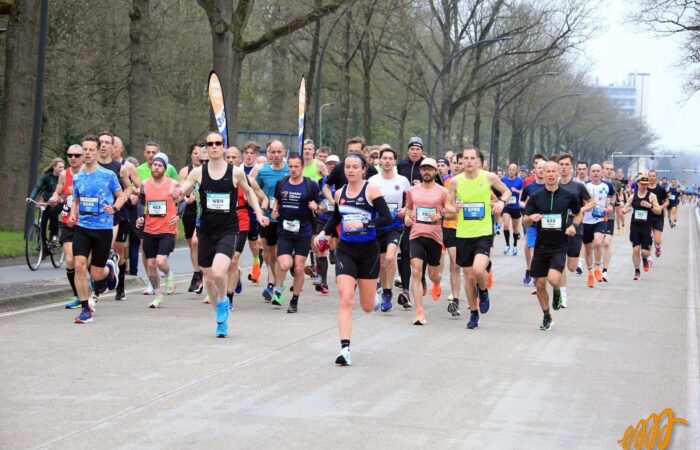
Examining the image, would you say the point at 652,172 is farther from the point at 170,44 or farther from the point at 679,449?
the point at 170,44

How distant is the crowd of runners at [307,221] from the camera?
10656mm

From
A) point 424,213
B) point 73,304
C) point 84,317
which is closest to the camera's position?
point 84,317

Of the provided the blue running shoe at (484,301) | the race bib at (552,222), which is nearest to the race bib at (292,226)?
the blue running shoe at (484,301)

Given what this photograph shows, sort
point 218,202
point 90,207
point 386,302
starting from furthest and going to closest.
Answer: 1. point 386,302
2. point 90,207
3. point 218,202

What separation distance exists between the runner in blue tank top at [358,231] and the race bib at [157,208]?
12.7 ft

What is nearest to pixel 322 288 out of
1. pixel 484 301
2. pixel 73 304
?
pixel 484 301

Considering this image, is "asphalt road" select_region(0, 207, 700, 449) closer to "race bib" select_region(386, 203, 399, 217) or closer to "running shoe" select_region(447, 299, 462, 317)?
"running shoe" select_region(447, 299, 462, 317)

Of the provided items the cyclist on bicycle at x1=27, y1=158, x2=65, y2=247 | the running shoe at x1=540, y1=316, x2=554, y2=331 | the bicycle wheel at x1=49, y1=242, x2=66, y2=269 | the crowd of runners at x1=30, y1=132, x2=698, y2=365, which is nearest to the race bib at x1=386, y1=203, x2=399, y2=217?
the crowd of runners at x1=30, y1=132, x2=698, y2=365

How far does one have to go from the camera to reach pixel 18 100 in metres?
24.1

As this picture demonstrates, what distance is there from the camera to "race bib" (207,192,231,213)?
11.5m

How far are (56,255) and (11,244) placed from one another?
1.95 m

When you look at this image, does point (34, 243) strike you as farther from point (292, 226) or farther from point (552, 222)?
point (552, 222)

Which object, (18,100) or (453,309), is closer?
(453,309)

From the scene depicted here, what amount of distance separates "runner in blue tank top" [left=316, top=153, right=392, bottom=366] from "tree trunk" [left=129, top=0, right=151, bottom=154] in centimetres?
1699
